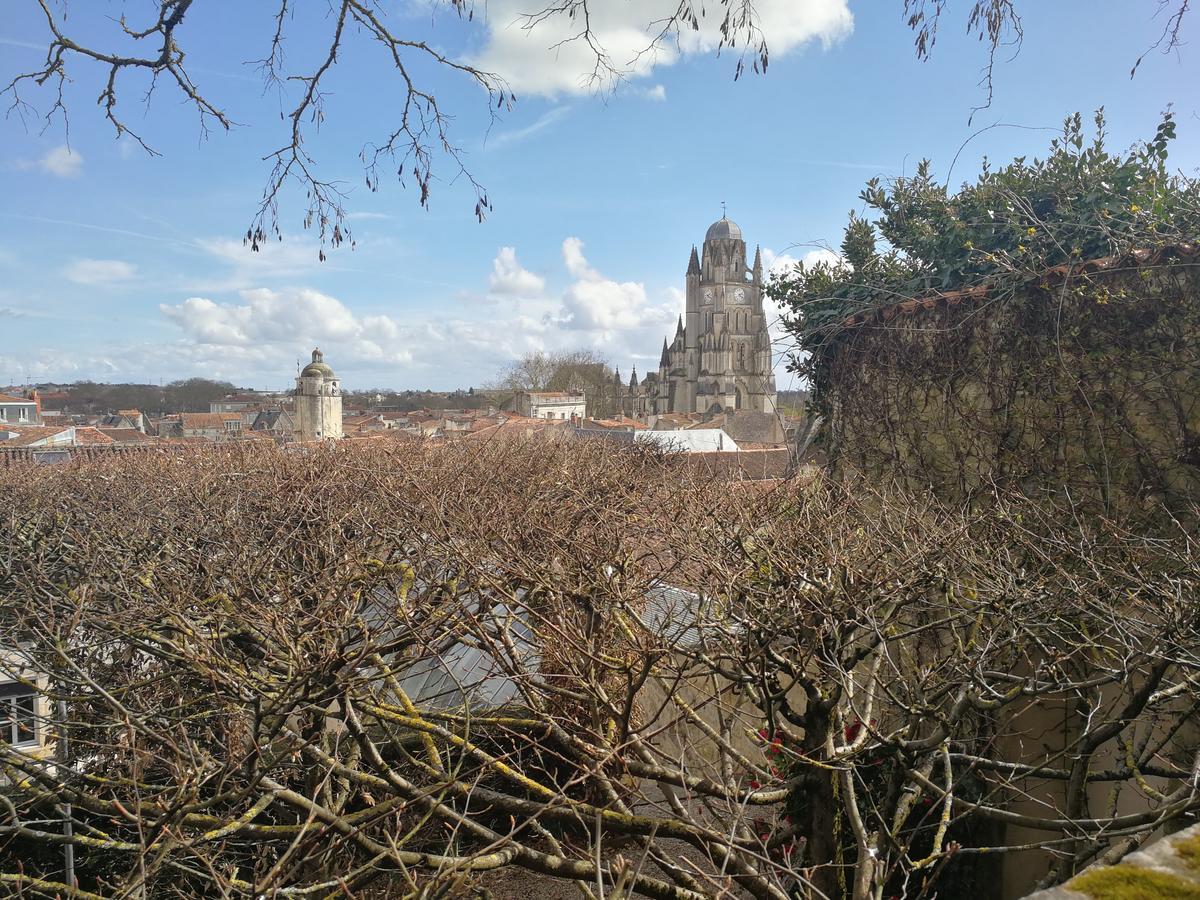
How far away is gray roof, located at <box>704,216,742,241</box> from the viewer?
6734 centimetres

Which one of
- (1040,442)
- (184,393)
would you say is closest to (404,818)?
(1040,442)

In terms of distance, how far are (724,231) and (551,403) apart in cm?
2529

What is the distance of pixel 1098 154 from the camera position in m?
6.79

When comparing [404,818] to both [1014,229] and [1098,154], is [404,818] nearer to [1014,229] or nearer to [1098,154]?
[1014,229]

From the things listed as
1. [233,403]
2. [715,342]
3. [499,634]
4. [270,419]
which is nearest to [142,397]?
[233,403]

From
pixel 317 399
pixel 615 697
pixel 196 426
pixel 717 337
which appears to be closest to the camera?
pixel 615 697

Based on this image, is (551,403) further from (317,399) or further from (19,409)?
(19,409)

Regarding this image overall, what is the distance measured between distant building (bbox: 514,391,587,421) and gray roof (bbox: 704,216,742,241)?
68.5 feet

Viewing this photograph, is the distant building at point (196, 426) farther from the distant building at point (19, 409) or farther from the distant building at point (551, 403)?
the distant building at point (551, 403)

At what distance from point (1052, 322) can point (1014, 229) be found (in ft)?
4.19

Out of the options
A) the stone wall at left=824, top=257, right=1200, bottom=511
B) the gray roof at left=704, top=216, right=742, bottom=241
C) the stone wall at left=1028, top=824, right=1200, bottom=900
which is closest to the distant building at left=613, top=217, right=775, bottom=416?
the gray roof at left=704, top=216, right=742, bottom=241

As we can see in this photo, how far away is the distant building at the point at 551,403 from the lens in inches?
2096

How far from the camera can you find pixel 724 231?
6744cm

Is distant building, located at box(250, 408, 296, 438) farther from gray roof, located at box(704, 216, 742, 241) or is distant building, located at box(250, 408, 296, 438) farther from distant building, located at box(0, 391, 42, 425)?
gray roof, located at box(704, 216, 742, 241)
